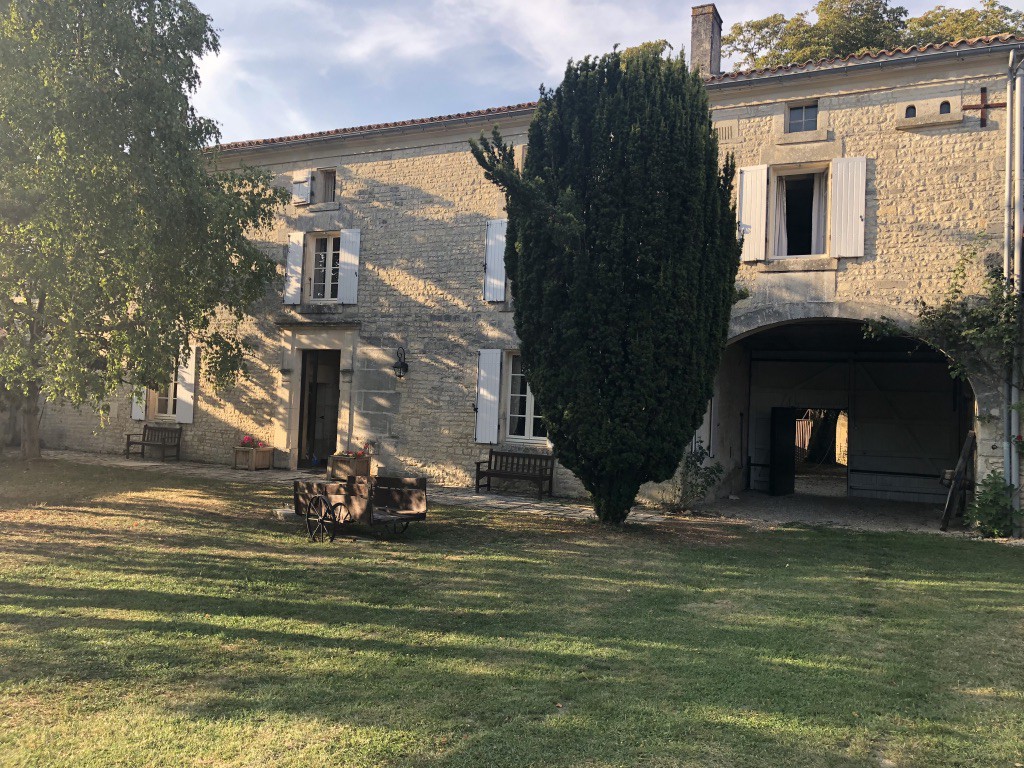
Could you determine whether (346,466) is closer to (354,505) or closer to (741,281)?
(354,505)

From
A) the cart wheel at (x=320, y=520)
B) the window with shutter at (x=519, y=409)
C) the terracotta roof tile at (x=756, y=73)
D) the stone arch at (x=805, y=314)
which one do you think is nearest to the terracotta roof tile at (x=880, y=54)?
the terracotta roof tile at (x=756, y=73)

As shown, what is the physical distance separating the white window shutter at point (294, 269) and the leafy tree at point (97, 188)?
353 centimetres

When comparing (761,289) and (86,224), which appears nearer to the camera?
(86,224)

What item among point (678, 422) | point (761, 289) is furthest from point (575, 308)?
point (761, 289)

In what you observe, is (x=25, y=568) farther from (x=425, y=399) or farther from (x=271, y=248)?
(x=271, y=248)

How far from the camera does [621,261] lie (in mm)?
7102

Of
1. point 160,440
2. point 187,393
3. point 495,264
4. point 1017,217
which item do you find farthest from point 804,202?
point 160,440

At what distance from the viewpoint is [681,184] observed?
7.08m

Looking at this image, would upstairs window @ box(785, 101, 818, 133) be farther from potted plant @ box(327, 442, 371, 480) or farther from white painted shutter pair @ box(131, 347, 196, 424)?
white painted shutter pair @ box(131, 347, 196, 424)

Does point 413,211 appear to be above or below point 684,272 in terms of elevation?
above

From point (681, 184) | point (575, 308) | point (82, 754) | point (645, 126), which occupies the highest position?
point (645, 126)

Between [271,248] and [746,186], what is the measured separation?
7.92 m

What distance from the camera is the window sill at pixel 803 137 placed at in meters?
9.09

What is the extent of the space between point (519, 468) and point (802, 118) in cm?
604
